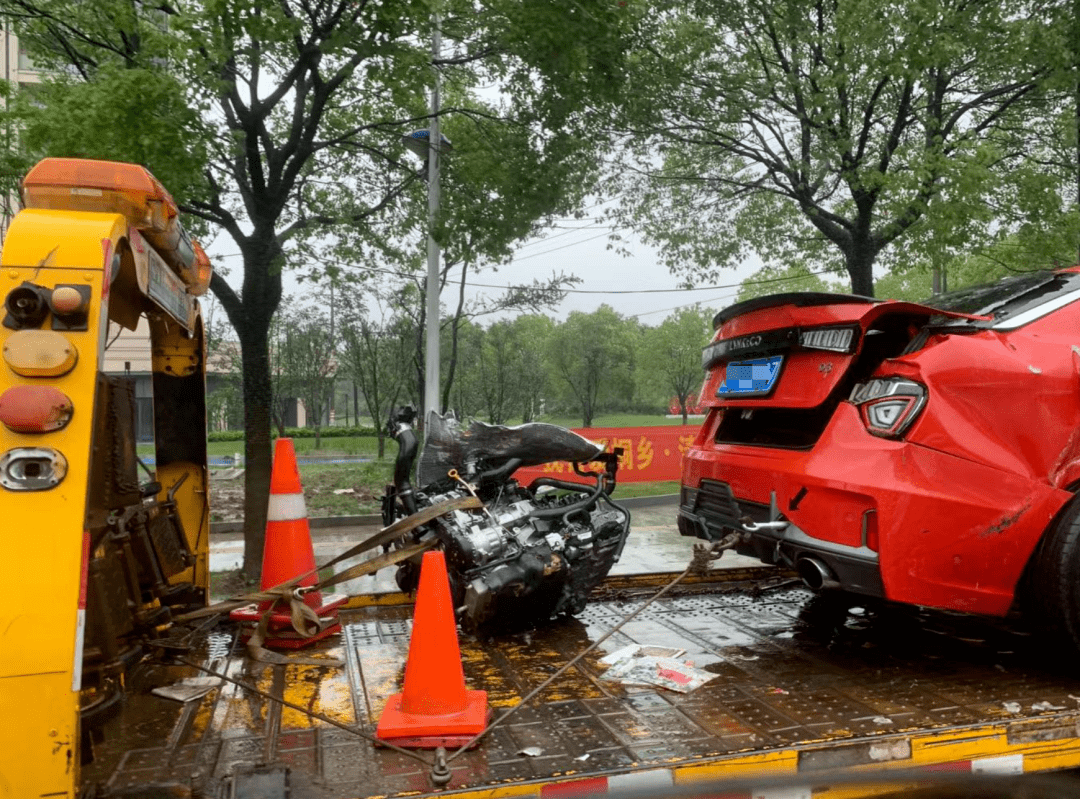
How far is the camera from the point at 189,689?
3.50 meters

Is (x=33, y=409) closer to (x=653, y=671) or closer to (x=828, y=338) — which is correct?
(x=653, y=671)

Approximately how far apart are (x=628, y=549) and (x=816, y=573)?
5.62m

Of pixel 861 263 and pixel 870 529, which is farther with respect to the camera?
pixel 861 263

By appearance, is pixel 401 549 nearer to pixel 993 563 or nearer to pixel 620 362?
pixel 993 563

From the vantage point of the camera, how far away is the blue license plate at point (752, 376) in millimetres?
4020

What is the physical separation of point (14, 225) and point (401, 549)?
2.39m

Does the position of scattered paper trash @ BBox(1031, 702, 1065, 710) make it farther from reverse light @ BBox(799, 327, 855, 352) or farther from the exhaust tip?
reverse light @ BBox(799, 327, 855, 352)

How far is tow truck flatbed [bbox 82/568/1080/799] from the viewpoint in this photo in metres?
2.63

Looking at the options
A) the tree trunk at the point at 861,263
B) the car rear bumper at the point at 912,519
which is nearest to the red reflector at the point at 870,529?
the car rear bumper at the point at 912,519

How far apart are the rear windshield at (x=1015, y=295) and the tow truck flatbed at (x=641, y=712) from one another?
5.26 ft

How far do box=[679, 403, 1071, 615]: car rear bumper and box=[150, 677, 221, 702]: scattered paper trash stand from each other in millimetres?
2570

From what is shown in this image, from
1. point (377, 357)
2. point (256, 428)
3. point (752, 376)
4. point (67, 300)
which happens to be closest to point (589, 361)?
point (377, 357)

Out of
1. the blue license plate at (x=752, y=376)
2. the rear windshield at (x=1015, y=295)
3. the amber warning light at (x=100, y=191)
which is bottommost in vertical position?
the blue license plate at (x=752, y=376)

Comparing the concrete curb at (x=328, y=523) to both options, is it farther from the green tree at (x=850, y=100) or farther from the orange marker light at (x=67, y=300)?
the orange marker light at (x=67, y=300)
